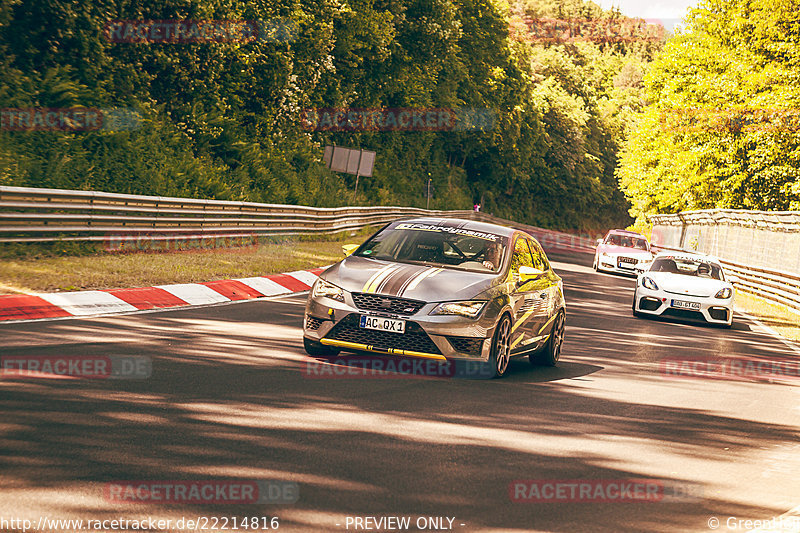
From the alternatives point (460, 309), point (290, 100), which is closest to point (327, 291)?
point (460, 309)

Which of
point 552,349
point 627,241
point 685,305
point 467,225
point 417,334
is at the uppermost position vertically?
point 467,225

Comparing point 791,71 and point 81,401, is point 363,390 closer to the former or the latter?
point 81,401

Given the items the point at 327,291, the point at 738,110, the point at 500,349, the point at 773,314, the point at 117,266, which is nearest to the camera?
the point at 327,291

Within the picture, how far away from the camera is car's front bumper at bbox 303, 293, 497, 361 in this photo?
8633 millimetres

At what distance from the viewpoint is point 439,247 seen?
1005 cm

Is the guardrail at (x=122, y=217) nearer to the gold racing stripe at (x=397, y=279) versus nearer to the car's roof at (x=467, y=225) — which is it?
the car's roof at (x=467, y=225)

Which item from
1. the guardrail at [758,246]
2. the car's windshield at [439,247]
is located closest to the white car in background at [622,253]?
the guardrail at [758,246]

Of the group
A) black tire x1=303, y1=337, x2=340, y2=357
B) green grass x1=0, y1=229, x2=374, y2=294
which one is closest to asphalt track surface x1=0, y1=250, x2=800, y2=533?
black tire x1=303, y1=337, x2=340, y2=357

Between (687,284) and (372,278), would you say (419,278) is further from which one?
(687,284)

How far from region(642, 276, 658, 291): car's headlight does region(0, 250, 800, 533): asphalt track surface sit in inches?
314

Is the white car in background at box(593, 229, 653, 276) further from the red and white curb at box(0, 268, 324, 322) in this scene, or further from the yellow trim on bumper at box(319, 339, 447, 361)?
the yellow trim on bumper at box(319, 339, 447, 361)

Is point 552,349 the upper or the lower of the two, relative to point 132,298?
upper

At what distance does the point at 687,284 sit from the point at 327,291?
1200cm

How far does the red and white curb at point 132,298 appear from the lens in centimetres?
1084
